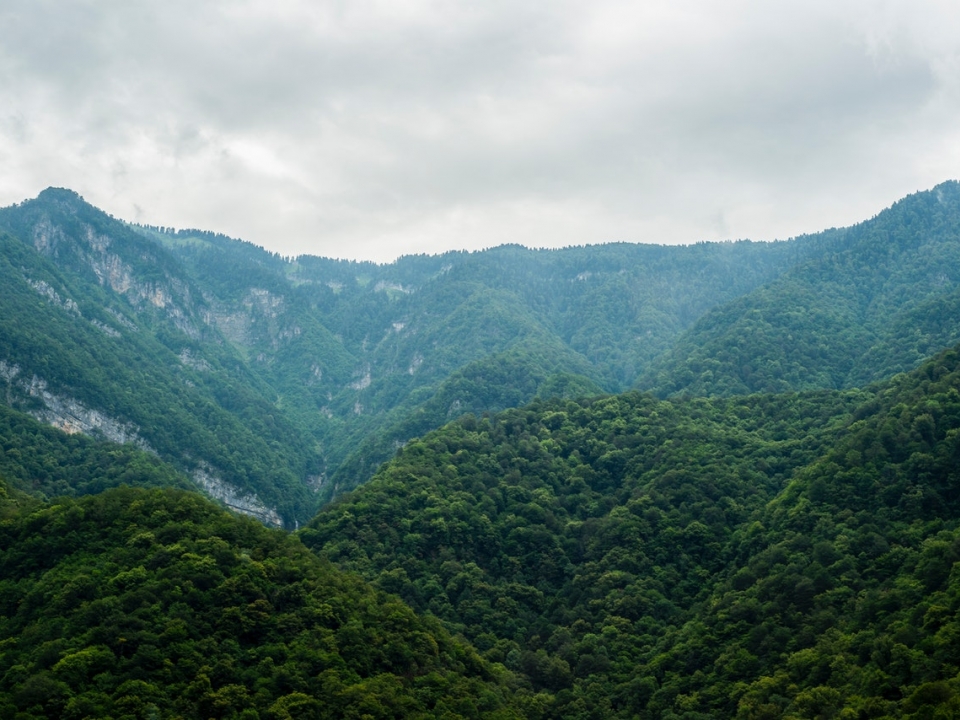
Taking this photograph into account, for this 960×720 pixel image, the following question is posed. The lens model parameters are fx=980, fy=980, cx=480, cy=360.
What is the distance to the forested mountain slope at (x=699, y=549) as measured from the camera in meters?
81.3

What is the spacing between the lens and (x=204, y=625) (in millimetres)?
78062

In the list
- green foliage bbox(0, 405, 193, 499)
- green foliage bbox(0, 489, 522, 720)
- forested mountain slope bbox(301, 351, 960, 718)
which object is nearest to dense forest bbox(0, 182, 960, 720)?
green foliage bbox(0, 489, 522, 720)

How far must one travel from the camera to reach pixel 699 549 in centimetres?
11512

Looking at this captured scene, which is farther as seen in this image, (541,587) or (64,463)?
(64,463)

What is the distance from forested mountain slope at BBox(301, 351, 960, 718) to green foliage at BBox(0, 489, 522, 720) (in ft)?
55.1

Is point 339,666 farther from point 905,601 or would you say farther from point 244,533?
point 905,601

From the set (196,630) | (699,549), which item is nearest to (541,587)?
(699,549)

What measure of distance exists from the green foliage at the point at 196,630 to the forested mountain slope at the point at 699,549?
662 inches

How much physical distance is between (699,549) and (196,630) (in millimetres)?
61256

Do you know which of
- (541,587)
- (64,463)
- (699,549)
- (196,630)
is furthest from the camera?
(64,463)

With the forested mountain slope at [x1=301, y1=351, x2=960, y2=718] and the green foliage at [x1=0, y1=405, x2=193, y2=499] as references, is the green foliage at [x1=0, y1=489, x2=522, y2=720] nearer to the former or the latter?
the forested mountain slope at [x1=301, y1=351, x2=960, y2=718]

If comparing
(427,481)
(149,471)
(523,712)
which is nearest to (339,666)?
(523,712)

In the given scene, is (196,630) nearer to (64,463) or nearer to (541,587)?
(541,587)

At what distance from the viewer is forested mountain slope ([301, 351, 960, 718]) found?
81312 millimetres
